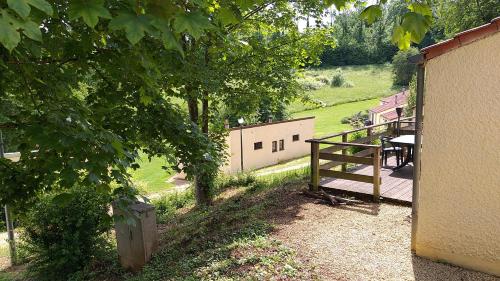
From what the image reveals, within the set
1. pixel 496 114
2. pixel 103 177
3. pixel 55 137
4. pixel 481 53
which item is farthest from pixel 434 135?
pixel 55 137

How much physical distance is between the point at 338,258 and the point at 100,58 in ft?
11.9

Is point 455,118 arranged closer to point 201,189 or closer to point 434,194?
point 434,194

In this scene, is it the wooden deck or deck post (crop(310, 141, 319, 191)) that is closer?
the wooden deck

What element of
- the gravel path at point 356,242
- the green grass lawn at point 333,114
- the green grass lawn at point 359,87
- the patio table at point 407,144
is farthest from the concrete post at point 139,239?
the green grass lawn at point 359,87

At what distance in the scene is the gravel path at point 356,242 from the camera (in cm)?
436

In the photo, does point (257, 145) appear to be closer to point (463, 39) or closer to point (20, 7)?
point (463, 39)

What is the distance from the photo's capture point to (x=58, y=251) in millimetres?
6109

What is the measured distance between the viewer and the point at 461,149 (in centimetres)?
433

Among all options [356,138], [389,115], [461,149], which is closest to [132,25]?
[461,149]

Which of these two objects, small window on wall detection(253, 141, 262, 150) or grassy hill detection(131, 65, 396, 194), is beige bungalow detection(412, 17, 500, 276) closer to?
small window on wall detection(253, 141, 262, 150)

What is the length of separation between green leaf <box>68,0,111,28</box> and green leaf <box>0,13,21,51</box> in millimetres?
277

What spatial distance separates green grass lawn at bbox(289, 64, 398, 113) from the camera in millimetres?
58344

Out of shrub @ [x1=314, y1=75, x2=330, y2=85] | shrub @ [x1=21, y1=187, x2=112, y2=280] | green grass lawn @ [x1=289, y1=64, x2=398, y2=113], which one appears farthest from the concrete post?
shrub @ [x1=314, y1=75, x2=330, y2=85]

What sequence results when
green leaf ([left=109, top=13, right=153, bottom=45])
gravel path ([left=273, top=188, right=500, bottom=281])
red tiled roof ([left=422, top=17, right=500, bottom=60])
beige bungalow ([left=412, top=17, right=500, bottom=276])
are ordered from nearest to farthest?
green leaf ([left=109, top=13, right=153, bottom=45]) < red tiled roof ([left=422, top=17, right=500, bottom=60]) < beige bungalow ([left=412, top=17, right=500, bottom=276]) < gravel path ([left=273, top=188, right=500, bottom=281])
